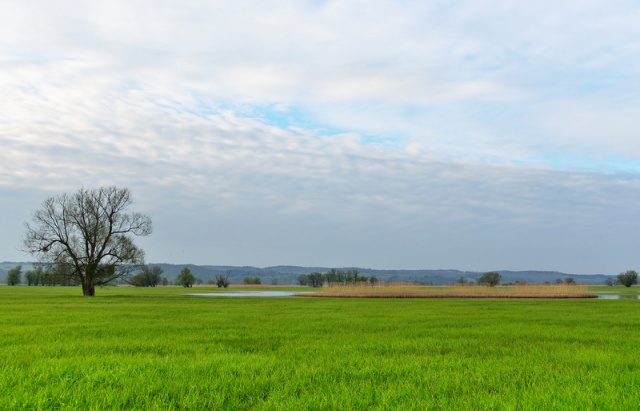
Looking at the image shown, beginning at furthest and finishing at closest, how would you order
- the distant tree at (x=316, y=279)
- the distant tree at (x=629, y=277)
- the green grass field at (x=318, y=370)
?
Answer: the distant tree at (x=316, y=279) → the distant tree at (x=629, y=277) → the green grass field at (x=318, y=370)

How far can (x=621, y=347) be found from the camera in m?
12.1

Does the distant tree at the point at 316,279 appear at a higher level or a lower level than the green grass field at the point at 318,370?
lower

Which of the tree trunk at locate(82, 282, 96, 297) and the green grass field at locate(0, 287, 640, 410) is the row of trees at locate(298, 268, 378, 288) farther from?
the green grass field at locate(0, 287, 640, 410)

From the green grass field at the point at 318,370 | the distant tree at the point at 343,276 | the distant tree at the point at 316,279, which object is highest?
the green grass field at the point at 318,370

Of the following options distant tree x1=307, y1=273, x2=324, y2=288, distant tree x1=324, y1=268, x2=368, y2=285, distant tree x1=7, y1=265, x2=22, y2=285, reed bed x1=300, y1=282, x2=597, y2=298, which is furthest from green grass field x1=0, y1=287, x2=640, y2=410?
distant tree x1=7, y1=265, x2=22, y2=285

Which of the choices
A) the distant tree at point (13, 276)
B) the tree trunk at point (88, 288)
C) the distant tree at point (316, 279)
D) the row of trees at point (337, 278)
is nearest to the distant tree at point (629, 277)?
the row of trees at point (337, 278)

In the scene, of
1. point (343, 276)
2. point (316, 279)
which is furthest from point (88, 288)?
point (316, 279)

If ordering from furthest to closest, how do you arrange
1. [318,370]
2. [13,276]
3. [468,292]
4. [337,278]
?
[13,276] < [337,278] < [468,292] < [318,370]

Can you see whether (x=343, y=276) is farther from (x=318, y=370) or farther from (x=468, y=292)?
(x=318, y=370)

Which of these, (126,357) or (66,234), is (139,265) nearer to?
(66,234)

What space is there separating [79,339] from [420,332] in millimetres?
9482

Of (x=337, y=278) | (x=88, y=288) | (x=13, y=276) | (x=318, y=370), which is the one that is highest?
(x=318, y=370)

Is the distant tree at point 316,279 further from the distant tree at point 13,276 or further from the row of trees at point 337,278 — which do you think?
the distant tree at point 13,276

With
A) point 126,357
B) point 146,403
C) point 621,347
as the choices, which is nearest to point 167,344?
point 126,357
